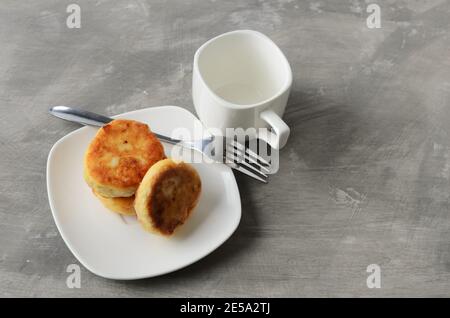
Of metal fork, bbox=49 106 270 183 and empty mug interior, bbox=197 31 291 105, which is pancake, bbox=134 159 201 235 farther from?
empty mug interior, bbox=197 31 291 105

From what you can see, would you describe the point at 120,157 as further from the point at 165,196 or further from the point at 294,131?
the point at 294,131

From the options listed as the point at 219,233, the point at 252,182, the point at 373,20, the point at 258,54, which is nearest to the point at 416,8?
the point at 373,20

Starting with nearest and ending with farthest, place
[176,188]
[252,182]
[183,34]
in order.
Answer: [176,188], [252,182], [183,34]

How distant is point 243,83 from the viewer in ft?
3.27

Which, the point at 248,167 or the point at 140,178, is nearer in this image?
the point at 140,178

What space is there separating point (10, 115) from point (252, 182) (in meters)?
0.45

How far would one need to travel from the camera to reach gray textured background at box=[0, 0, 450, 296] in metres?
0.86

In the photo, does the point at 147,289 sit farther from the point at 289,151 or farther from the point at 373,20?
the point at 373,20

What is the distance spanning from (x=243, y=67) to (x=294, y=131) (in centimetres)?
15

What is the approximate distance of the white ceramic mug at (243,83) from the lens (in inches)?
33.9

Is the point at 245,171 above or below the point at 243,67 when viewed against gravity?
below

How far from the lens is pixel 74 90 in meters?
1.03

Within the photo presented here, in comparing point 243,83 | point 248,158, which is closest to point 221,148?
point 248,158

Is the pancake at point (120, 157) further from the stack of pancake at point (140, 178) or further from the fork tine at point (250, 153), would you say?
the fork tine at point (250, 153)
